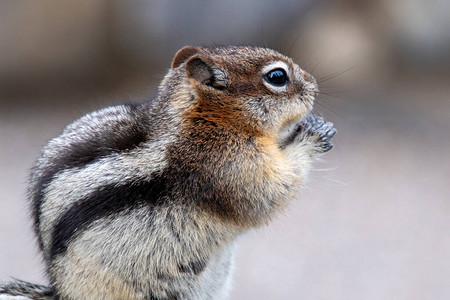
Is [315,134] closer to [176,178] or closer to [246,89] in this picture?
[246,89]

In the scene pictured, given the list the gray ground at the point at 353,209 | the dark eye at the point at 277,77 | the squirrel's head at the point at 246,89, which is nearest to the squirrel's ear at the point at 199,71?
the squirrel's head at the point at 246,89

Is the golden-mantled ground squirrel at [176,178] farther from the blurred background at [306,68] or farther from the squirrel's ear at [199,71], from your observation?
the blurred background at [306,68]

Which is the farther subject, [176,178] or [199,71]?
[199,71]

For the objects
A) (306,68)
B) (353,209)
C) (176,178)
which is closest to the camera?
(176,178)

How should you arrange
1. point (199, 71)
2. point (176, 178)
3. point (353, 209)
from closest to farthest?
point (176, 178), point (199, 71), point (353, 209)

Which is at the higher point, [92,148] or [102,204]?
[92,148]

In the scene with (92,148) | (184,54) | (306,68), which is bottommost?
(92,148)

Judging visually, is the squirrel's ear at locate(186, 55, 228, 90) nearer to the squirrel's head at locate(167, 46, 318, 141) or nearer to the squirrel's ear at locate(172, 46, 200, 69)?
the squirrel's head at locate(167, 46, 318, 141)

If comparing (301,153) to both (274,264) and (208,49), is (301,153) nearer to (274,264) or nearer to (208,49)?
(208,49)

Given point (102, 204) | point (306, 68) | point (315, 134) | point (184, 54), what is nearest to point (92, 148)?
point (102, 204)
